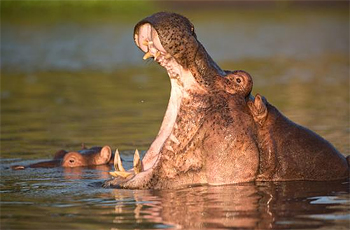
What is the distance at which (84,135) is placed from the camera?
1333 cm

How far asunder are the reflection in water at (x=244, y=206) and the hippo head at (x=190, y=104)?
177 mm

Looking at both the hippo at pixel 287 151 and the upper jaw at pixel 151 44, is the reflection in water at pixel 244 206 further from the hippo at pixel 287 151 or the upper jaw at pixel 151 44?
the upper jaw at pixel 151 44

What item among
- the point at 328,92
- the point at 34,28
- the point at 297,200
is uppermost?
the point at 34,28

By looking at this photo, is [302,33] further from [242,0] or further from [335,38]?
[242,0]

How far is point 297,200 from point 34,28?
104 ft

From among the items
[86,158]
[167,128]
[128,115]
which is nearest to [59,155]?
[86,158]

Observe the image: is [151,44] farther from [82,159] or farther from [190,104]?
[82,159]

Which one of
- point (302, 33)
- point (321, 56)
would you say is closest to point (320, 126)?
point (321, 56)

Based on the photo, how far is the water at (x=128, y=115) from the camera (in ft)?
24.6

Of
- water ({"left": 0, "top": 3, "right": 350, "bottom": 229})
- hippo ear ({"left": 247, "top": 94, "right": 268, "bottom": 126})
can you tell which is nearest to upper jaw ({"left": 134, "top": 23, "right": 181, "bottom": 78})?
hippo ear ({"left": 247, "top": 94, "right": 268, "bottom": 126})

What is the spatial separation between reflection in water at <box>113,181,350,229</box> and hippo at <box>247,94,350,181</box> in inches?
4.0

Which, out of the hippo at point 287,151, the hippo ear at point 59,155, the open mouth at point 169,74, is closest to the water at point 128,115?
the hippo at point 287,151

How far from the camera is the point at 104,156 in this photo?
35.1ft

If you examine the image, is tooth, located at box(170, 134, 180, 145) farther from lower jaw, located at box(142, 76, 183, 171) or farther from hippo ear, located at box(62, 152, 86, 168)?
hippo ear, located at box(62, 152, 86, 168)
